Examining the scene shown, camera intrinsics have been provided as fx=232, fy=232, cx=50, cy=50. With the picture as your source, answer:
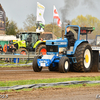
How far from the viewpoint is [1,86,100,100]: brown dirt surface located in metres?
5.26

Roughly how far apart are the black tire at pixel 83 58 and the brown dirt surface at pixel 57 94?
15.8 feet

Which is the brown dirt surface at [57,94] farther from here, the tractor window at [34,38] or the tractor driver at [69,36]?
the tractor window at [34,38]

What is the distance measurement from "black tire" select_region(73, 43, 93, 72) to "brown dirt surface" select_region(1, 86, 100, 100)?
4816 millimetres

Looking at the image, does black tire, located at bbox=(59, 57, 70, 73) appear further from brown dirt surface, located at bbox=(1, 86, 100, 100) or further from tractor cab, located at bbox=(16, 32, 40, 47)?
tractor cab, located at bbox=(16, 32, 40, 47)

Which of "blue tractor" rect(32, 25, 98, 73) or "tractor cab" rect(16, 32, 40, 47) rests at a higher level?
"tractor cab" rect(16, 32, 40, 47)

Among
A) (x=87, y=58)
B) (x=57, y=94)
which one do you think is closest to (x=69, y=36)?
(x=87, y=58)

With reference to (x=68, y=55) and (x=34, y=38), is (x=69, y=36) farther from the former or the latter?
(x=34, y=38)

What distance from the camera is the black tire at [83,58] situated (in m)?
11.3

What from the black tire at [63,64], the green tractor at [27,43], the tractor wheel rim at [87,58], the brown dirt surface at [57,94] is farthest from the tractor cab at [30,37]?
the brown dirt surface at [57,94]

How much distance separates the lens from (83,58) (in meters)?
11.4

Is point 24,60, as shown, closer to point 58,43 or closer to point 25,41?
point 25,41

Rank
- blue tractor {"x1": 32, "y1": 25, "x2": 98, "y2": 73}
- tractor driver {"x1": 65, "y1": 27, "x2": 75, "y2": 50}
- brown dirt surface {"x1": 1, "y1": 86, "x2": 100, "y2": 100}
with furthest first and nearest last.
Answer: tractor driver {"x1": 65, "y1": 27, "x2": 75, "y2": 50}
blue tractor {"x1": 32, "y1": 25, "x2": 98, "y2": 73}
brown dirt surface {"x1": 1, "y1": 86, "x2": 100, "y2": 100}

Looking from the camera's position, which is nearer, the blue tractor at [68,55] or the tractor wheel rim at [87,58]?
Result: the blue tractor at [68,55]

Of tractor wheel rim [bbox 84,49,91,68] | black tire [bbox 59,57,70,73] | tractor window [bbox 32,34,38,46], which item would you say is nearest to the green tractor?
tractor window [bbox 32,34,38,46]
